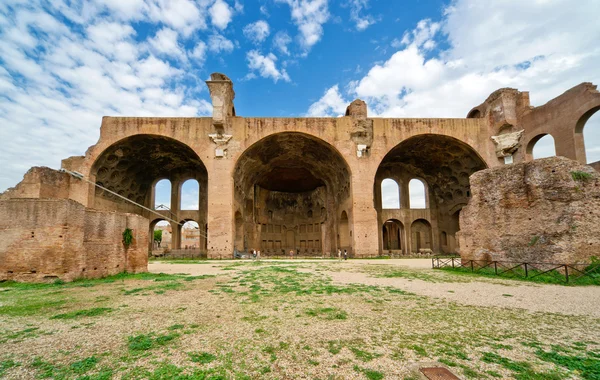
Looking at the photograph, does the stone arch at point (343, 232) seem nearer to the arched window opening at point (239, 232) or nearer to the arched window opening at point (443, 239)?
the arched window opening at point (239, 232)

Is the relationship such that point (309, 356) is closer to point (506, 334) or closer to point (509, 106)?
point (506, 334)

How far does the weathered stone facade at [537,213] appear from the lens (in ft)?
28.8

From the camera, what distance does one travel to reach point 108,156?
22.3 metres

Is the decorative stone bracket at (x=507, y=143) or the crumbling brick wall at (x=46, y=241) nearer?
the crumbling brick wall at (x=46, y=241)

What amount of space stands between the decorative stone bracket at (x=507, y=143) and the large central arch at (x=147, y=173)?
2375 centimetres

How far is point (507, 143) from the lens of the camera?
2191cm

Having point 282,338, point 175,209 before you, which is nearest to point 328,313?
point 282,338

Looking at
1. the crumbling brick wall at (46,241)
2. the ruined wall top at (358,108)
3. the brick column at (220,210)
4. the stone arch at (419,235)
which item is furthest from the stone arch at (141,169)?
the stone arch at (419,235)

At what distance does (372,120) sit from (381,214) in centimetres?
1113

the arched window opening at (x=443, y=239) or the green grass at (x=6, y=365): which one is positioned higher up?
the green grass at (x=6, y=365)

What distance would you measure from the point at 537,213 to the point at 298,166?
70.7 feet

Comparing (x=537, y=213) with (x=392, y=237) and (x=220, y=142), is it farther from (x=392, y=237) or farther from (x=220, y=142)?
(x=392, y=237)

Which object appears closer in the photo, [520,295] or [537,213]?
[520,295]

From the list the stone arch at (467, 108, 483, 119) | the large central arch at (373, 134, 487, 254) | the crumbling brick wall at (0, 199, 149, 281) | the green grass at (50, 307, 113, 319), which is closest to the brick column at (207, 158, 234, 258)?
the crumbling brick wall at (0, 199, 149, 281)
